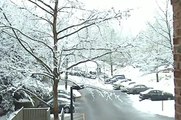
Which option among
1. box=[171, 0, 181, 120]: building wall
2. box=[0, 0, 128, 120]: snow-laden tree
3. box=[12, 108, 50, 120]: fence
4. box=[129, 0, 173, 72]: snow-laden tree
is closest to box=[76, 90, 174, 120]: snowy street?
box=[129, 0, 173, 72]: snow-laden tree

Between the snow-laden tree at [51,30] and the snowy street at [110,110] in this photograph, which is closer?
the snow-laden tree at [51,30]

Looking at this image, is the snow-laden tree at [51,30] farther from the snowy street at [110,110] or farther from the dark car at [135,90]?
the dark car at [135,90]

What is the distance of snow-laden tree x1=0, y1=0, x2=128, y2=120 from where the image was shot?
424 inches

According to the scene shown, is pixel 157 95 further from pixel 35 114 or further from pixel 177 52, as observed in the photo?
pixel 177 52

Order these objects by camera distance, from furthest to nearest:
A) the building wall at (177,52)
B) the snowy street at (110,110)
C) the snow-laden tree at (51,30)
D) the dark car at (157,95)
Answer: the dark car at (157,95) < the snowy street at (110,110) < the snow-laden tree at (51,30) < the building wall at (177,52)

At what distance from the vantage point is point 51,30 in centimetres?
→ 1171

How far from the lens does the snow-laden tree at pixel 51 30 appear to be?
10773 mm

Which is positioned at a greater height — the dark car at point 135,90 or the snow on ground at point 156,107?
the dark car at point 135,90

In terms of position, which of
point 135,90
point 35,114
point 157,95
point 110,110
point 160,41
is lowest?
point 110,110

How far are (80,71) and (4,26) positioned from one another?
2754 mm

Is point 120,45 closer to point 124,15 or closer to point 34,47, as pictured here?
point 124,15

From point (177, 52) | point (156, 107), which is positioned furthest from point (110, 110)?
point (177, 52)

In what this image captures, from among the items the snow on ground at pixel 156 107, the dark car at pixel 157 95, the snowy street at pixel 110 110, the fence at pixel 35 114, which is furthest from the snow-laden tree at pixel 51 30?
the dark car at pixel 157 95

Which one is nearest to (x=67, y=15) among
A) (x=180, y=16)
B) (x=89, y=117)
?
(x=180, y=16)
